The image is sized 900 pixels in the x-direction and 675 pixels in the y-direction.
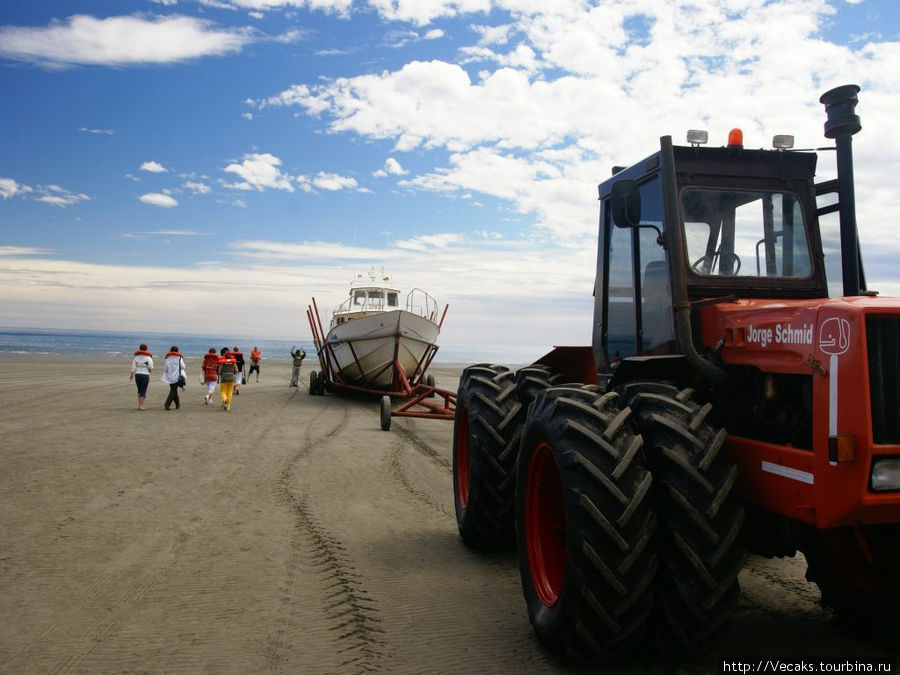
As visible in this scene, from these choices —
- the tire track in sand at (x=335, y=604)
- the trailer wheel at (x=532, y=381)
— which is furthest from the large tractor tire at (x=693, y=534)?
the trailer wheel at (x=532, y=381)

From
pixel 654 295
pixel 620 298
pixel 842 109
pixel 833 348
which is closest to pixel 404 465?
pixel 620 298

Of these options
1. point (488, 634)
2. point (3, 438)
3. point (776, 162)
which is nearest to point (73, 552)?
point (488, 634)

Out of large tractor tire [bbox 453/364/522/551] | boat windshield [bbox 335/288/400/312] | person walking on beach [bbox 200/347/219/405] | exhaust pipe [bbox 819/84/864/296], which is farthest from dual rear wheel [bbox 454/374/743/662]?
boat windshield [bbox 335/288/400/312]

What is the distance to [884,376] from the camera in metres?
2.91

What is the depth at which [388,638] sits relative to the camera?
162 inches

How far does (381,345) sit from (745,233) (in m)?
16.7

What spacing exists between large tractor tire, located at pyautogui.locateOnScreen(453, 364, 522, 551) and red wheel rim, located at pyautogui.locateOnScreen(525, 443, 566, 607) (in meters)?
1.14

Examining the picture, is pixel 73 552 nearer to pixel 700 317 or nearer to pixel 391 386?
pixel 700 317

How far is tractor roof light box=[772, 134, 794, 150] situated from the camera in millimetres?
4531

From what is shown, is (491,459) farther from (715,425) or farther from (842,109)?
(842,109)

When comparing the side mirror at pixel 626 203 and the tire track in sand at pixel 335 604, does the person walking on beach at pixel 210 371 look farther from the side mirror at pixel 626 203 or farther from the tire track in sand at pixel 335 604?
the side mirror at pixel 626 203

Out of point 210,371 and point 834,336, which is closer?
point 834,336

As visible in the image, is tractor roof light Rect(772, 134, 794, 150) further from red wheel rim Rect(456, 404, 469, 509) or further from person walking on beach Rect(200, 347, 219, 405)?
person walking on beach Rect(200, 347, 219, 405)

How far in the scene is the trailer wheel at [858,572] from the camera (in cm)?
372
